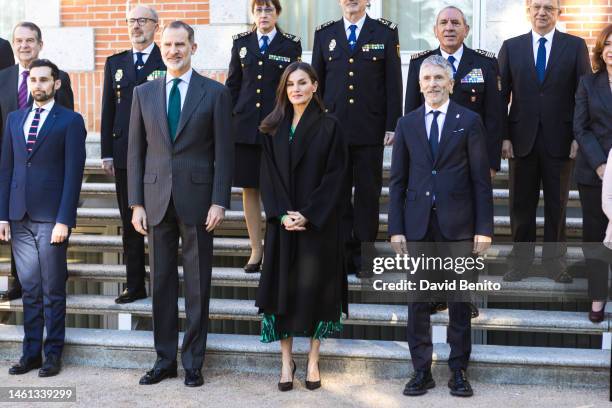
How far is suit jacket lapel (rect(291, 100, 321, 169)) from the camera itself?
17.0 ft

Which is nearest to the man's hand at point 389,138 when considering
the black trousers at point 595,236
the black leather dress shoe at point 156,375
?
the black trousers at point 595,236

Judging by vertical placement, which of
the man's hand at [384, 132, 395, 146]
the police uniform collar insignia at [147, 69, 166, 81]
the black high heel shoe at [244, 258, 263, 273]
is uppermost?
the police uniform collar insignia at [147, 69, 166, 81]

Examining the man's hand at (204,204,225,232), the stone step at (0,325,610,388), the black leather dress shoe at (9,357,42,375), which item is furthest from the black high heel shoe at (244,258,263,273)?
the black leather dress shoe at (9,357,42,375)

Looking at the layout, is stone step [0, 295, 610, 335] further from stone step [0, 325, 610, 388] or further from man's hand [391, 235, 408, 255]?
man's hand [391, 235, 408, 255]

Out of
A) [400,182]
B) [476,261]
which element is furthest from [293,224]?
[476,261]

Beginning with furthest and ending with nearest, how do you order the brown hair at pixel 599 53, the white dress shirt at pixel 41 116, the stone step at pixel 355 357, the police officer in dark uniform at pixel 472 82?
the police officer in dark uniform at pixel 472 82 → the white dress shirt at pixel 41 116 → the brown hair at pixel 599 53 → the stone step at pixel 355 357

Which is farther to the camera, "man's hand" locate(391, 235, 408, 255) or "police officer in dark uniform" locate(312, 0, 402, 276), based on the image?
"police officer in dark uniform" locate(312, 0, 402, 276)

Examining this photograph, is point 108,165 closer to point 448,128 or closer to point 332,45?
point 332,45

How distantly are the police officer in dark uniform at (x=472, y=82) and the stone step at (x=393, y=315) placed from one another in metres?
0.99

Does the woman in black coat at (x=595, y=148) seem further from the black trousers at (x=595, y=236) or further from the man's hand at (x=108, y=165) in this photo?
the man's hand at (x=108, y=165)

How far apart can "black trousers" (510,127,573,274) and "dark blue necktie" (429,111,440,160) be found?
1146mm

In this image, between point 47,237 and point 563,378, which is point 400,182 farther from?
point 47,237

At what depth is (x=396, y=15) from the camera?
8.45 metres

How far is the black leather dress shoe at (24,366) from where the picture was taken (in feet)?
18.2
